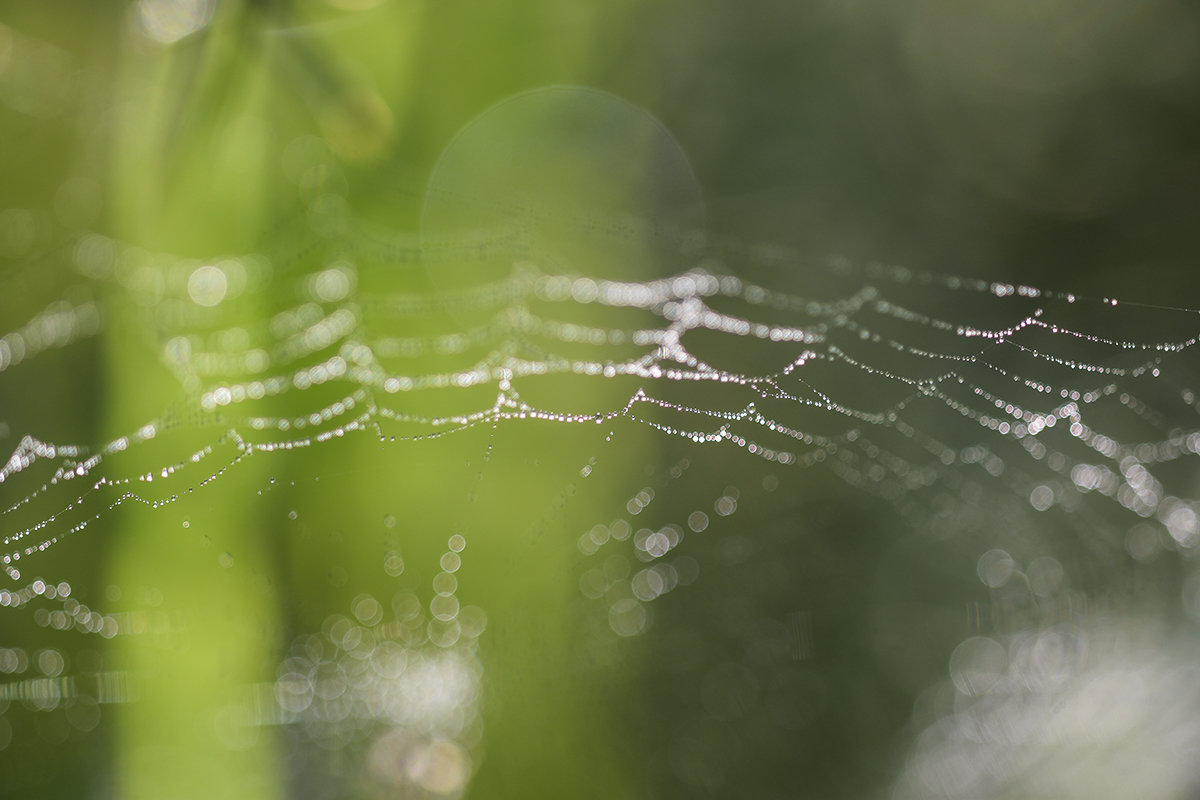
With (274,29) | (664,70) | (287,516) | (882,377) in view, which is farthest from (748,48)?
(287,516)

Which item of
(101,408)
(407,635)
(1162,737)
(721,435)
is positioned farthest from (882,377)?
(101,408)

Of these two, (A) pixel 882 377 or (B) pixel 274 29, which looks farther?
(A) pixel 882 377

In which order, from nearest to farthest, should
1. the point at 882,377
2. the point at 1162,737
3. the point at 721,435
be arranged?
1. the point at 1162,737
2. the point at 721,435
3. the point at 882,377

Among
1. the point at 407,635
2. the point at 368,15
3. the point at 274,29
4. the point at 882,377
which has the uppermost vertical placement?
the point at 368,15

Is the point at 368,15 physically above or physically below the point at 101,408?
above

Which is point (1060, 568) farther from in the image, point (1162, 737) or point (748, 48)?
point (748, 48)

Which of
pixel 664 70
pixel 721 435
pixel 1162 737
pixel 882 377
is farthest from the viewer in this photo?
pixel 664 70
